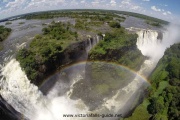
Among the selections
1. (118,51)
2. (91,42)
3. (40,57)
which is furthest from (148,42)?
(40,57)

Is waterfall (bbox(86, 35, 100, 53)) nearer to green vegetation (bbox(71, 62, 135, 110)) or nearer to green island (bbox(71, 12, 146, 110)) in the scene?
green island (bbox(71, 12, 146, 110))

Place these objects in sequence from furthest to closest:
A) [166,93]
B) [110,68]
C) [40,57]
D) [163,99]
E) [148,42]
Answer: [148,42]
[110,68]
[40,57]
[166,93]
[163,99]

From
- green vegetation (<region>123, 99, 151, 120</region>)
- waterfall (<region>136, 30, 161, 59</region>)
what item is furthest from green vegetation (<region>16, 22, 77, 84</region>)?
waterfall (<region>136, 30, 161, 59</region>)

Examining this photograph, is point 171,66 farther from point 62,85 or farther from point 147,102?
point 62,85

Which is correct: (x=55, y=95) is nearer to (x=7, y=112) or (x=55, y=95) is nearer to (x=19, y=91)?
(x=19, y=91)

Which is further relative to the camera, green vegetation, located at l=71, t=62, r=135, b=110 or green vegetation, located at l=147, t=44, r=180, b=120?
green vegetation, located at l=71, t=62, r=135, b=110

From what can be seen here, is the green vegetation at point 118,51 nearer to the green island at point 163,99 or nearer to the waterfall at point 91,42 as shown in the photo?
the waterfall at point 91,42

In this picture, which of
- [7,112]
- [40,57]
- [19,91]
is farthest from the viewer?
[40,57]

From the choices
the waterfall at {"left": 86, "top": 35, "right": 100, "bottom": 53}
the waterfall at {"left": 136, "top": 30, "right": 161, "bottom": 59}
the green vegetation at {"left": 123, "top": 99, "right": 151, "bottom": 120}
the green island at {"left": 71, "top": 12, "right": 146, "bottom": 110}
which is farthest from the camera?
the waterfall at {"left": 136, "top": 30, "right": 161, "bottom": 59}

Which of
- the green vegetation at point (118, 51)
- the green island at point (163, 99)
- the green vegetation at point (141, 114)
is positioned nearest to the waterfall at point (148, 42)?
the green vegetation at point (118, 51)

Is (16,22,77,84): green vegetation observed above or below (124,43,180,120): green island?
above

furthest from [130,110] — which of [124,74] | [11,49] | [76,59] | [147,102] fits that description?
[11,49]
